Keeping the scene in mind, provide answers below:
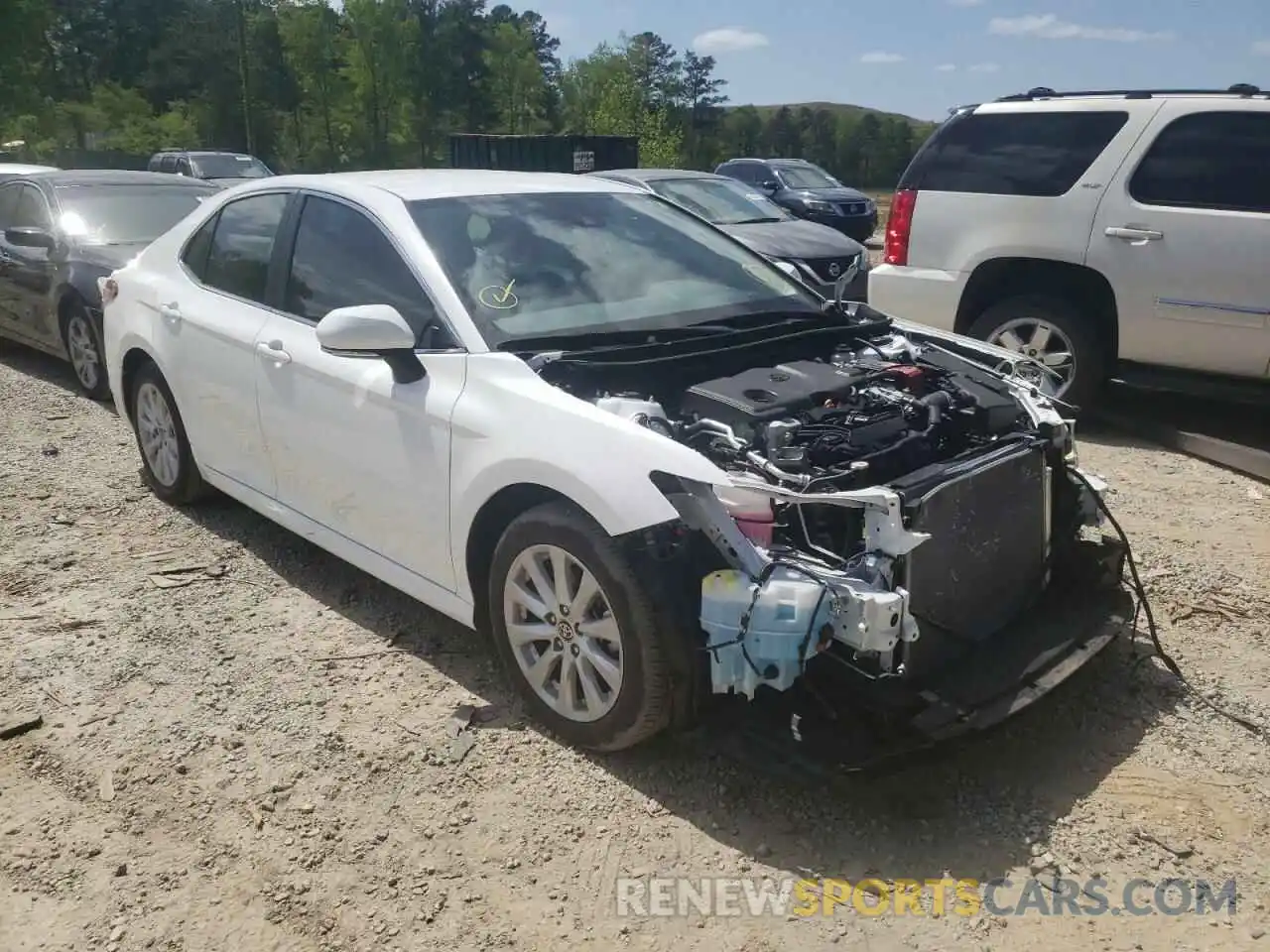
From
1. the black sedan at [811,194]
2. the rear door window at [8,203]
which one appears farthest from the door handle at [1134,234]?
the black sedan at [811,194]

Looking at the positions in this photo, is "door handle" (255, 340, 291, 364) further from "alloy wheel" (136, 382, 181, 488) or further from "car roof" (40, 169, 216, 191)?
"car roof" (40, 169, 216, 191)

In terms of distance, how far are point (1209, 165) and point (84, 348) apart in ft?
24.8

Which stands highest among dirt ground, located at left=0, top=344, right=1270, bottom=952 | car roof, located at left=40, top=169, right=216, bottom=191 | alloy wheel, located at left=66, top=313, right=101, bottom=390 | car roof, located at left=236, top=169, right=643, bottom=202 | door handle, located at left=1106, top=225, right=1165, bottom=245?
car roof, located at left=236, top=169, right=643, bottom=202

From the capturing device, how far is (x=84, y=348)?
767 cm

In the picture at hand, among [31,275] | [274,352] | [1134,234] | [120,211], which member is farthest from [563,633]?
[31,275]

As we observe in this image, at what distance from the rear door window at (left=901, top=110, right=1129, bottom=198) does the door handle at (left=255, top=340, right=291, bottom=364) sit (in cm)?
481

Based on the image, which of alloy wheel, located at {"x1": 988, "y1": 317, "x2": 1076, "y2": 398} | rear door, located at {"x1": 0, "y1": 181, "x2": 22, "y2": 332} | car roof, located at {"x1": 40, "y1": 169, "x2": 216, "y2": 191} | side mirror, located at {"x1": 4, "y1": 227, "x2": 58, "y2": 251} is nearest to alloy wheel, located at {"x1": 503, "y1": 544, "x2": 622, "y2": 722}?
alloy wheel, located at {"x1": 988, "y1": 317, "x2": 1076, "y2": 398}

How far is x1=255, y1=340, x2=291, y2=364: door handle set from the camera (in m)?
4.11

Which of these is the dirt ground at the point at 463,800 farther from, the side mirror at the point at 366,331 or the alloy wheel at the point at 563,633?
the side mirror at the point at 366,331

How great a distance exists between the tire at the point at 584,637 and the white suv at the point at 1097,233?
12.2ft

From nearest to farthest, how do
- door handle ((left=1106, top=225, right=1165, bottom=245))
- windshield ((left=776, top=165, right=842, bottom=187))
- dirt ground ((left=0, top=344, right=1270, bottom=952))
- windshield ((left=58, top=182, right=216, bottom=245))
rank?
1. dirt ground ((left=0, top=344, right=1270, bottom=952))
2. door handle ((left=1106, top=225, right=1165, bottom=245))
3. windshield ((left=58, top=182, right=216, bottom=245))
4. windshield ((left=776, top=165, right=842, bottom=187))

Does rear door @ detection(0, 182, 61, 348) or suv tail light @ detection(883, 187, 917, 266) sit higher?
suv tail light @ detection(883, 187, 917, 266)

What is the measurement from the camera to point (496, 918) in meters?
Answer: 2.69

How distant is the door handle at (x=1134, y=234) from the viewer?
6.34 meters
